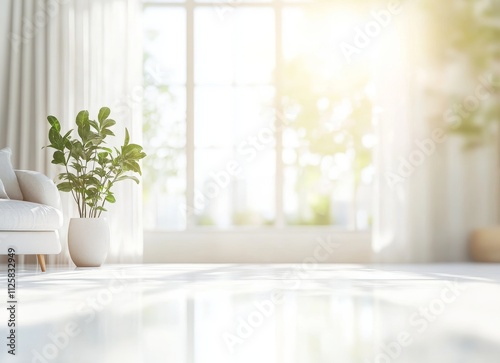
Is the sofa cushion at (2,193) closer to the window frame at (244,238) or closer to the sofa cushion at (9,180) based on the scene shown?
the sofa cushion at (9,180)

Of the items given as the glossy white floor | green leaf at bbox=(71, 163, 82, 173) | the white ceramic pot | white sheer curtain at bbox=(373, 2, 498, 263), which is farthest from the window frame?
the glossy white floor

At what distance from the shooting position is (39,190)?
14.7 ft

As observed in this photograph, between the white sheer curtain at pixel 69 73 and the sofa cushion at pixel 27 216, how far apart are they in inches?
42.5

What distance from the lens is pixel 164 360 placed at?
52.5 inches

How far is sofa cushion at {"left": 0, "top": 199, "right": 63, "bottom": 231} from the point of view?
4.06 meters

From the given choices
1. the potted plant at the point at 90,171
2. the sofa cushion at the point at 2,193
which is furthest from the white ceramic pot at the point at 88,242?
the sofa cushion at the point at 2,193

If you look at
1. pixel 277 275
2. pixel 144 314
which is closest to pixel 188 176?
pixel 277 275

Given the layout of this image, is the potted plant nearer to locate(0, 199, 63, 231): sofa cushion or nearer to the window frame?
locate(0, 199, 63, 231): sofa cushion

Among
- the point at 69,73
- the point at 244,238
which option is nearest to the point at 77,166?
the point at 69,73

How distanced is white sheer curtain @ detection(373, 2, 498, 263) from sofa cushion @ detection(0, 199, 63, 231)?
8.10 feet

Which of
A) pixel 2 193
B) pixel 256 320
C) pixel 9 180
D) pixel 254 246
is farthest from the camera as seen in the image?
pixel 254 246

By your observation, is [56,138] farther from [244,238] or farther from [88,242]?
[244,238]

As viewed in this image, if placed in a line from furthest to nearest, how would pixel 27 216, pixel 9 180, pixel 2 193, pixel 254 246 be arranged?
1. pixel 254 246
2. pixel 9 180
3. pixel 2 193
4. pixel 27 216

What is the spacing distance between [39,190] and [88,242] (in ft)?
1.82
